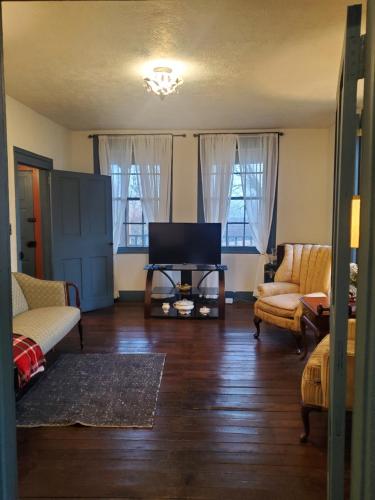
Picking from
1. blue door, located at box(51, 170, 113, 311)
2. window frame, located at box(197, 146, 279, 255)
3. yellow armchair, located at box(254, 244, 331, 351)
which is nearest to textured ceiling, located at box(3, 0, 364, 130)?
blue door, located at box(51, 170, 113, 311)

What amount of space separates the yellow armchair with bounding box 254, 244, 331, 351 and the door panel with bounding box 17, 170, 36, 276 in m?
3.27

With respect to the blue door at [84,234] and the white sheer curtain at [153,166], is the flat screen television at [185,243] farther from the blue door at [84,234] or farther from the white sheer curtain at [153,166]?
A: the blue door at [84,234]

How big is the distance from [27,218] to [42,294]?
5.92ft

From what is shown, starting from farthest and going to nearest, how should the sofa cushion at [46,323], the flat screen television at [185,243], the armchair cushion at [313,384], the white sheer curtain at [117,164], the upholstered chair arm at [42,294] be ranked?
1. the white sheer curtain at [117,164]
2. the flat screen television at [185,243]
3. the upholstered chair arm at [42,294]
4. the sofa cushion at [46,323]
5. the armchair cushion at [313,384]

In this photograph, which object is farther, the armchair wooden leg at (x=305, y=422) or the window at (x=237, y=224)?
the window at (x=237, y=224)

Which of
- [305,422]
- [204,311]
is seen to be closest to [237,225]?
[204,311]

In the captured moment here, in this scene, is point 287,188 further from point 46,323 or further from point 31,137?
point 46,323

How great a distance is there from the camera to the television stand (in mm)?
4891

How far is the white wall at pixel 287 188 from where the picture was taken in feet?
17.8

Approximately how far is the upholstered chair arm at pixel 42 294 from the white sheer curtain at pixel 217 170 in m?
2.70

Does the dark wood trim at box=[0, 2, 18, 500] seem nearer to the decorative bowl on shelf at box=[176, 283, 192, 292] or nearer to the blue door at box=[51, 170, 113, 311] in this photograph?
the blue door at box=[51, 170, 113, 311]

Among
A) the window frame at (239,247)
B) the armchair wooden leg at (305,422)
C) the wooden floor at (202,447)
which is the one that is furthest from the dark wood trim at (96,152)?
the armchair wooden leg at (305,422)

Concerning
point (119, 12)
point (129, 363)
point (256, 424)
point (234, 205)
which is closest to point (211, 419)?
point (256, 424)

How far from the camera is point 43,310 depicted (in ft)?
11.5
